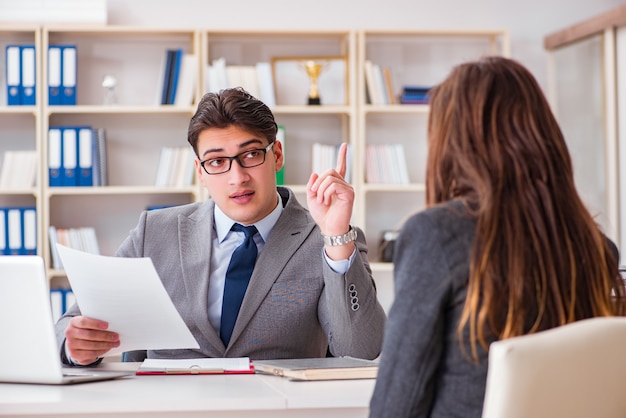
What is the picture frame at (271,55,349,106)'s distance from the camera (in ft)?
15.1

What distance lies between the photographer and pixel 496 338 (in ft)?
4.10

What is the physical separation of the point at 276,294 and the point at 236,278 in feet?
0.37

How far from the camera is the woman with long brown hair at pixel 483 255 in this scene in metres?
1.23

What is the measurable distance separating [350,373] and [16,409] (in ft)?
2.04

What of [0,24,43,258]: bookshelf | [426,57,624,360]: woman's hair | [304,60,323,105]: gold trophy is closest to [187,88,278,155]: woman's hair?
[426,57,624,360]: woman's hair

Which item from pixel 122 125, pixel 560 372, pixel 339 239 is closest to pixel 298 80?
pixel 122 125

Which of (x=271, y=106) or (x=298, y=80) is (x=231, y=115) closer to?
(x=271, y=106)

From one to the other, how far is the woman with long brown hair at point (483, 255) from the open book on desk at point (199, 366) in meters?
0.61

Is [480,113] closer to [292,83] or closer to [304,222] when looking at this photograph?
[304,222]

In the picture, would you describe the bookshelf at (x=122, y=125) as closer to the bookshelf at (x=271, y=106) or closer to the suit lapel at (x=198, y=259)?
the bookshelf at (x=271, y=106)

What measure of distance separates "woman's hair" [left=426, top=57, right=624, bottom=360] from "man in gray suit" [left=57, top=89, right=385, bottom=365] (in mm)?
647

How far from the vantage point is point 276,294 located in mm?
2127

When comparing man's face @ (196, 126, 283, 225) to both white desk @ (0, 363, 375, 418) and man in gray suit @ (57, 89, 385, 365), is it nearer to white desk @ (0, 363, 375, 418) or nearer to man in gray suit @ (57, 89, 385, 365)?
man in gray suit @ (57, 89, 385, 365)

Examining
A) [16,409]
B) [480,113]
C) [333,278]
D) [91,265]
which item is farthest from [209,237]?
[480,113]
